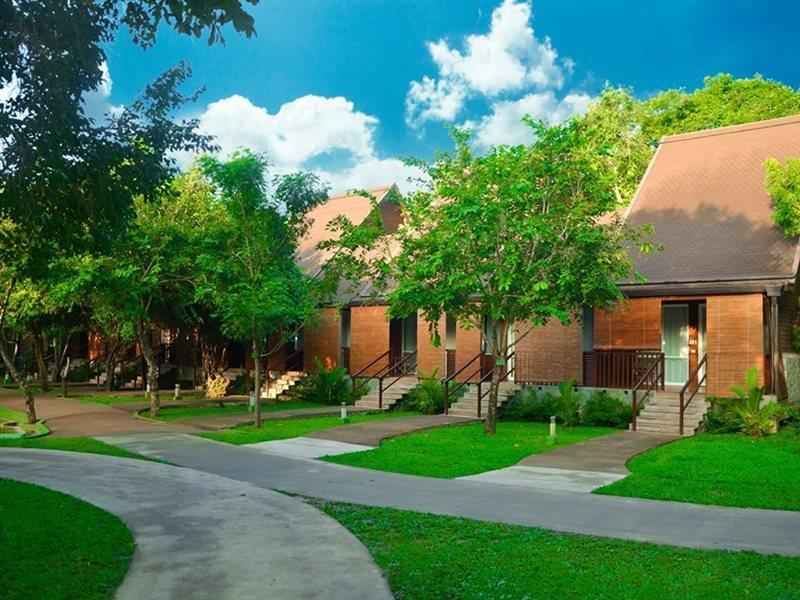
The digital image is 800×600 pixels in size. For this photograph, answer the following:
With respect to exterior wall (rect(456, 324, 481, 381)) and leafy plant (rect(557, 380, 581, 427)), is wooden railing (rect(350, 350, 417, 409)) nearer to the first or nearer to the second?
exterior wall (rect(456, 324, 481, 381))

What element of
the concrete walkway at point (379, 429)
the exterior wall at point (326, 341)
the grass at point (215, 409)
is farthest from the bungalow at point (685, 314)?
the grass at point (215, 409)

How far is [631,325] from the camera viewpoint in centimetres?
2034

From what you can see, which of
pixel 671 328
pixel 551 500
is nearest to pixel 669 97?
pixel 671 328

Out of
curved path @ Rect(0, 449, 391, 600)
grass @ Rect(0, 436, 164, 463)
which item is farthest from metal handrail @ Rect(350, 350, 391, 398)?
curved path @ Rect(0, 449, 391, 600)

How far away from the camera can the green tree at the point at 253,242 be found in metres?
19.3

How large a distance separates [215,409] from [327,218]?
11882mm

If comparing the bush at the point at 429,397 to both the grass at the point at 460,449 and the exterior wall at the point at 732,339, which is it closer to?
the grass at the point at 460,449

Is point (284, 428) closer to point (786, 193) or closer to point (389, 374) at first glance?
point (389, 374)

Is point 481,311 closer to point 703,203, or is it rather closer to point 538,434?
point 538,434

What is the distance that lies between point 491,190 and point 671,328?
805 centimetres

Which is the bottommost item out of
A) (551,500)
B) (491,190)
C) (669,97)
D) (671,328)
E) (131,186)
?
(551,500)

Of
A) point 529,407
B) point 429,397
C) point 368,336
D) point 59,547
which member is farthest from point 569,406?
point 59,547

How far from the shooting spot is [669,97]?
3700cm

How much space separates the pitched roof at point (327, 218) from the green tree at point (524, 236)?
1346 cm
